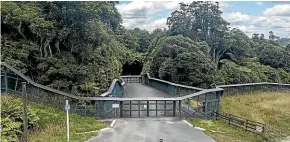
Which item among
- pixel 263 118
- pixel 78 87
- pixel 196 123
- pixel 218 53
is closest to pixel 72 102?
pixel 78 87

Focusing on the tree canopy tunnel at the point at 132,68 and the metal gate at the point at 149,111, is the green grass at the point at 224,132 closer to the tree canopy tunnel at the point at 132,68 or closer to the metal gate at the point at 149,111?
the metal gate at the point at 149,111

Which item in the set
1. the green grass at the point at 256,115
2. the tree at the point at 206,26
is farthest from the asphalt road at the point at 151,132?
the tree at the point at 206,26

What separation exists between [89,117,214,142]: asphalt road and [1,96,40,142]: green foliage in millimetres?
2985

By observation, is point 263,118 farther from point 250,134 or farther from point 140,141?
point 140,141

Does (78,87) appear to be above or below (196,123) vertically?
above

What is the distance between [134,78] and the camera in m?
51.3

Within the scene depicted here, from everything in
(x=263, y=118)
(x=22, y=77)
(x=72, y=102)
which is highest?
(x=22, y=77)

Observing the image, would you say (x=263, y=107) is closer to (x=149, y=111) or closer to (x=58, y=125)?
(x=149, y=111)

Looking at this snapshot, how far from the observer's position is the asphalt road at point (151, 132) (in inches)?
585

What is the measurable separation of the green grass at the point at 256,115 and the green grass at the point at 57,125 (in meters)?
5.84

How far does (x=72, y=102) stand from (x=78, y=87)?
6.13ft

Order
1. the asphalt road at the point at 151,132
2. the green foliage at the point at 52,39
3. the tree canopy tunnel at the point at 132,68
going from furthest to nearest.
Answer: the tree canopy tunnel at the point at 132,68 → the green foliage at the point at 52,39 → the asphalt road at the point at 151,132

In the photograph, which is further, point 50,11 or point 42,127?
point 50,11

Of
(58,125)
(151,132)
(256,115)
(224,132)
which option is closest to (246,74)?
(256,115)
